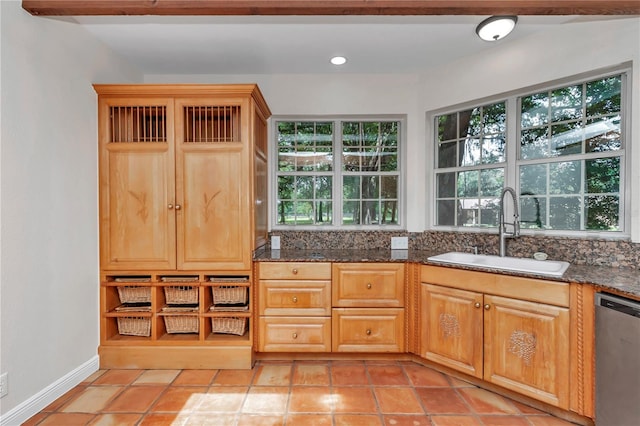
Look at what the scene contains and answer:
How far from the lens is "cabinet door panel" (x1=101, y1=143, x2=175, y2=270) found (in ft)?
7.80

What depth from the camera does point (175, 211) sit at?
2.38 m

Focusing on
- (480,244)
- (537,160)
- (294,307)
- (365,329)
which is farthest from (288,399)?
(537,160)

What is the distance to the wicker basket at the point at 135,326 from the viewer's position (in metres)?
2.48

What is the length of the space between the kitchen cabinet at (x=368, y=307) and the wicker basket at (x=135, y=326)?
4.83 feet

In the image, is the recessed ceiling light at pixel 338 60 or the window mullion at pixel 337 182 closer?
the recessed ceiling light at pixel 338 60

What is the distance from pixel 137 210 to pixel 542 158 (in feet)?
10.3

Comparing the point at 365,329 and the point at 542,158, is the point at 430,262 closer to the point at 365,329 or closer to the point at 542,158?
the point at 365,329

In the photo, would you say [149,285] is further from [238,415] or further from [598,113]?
[598,113]

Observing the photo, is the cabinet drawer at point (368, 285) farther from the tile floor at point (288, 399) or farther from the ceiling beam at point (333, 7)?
the ceiling beam at point (333, 7)

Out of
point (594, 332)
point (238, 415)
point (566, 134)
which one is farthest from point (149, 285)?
point (566, 134)

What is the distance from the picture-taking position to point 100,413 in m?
1.88

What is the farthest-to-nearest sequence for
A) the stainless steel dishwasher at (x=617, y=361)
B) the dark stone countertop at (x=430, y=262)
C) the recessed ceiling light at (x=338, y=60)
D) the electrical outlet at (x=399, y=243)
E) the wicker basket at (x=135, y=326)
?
the electrical outlet at (x=399, y=243) < the recessed ceiling light at (x=338, y=60) < the wicker basket at (x=135, y=326) < the dark stone countertop at (x=430, y=262) < the stainless steel dishwasher at (x=617, y=361)

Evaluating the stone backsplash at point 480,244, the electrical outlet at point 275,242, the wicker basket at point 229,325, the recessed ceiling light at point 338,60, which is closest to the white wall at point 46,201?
the wicker basket at point 229,325

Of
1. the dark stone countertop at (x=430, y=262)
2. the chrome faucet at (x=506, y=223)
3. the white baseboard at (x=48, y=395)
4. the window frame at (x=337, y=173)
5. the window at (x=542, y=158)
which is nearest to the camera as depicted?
the dark stone countertop at (x=430, y=262)
